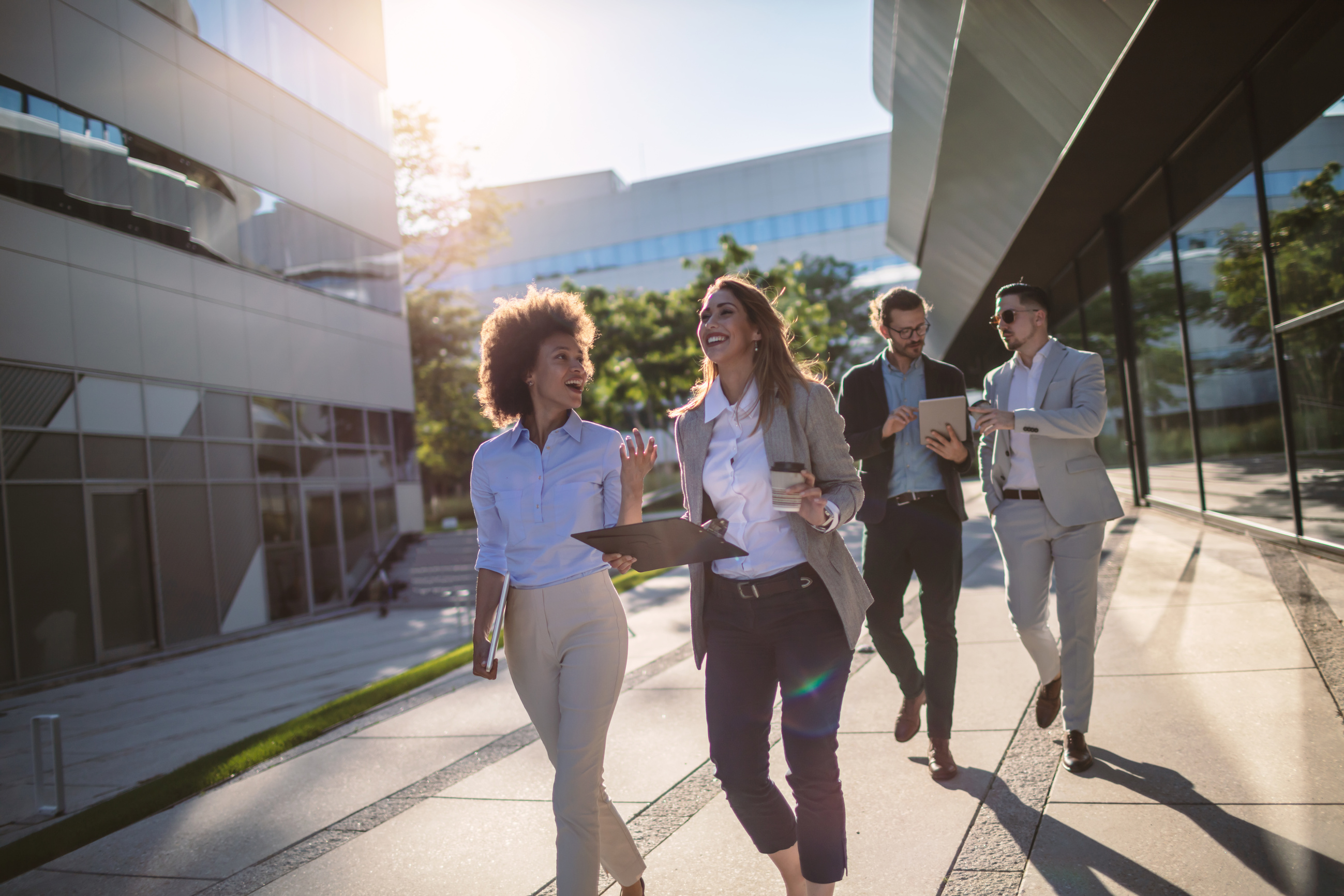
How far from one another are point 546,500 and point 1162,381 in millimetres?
10212

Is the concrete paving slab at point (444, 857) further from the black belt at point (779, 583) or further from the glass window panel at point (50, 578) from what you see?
the glass window panel at point (50, 578)

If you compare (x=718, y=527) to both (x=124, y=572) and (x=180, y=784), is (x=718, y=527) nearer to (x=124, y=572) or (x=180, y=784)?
(x=180, y=784)

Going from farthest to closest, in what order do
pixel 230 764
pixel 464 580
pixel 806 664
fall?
pixel 464 580 → pixel 230 764 → pixel 806 664

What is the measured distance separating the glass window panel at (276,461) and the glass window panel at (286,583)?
1.33 m

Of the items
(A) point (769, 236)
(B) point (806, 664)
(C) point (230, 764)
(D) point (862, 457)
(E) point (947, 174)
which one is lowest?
(C) point (230, 764)

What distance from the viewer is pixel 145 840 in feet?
14.3

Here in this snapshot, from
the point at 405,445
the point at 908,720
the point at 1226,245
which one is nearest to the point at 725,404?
the point at 908,720

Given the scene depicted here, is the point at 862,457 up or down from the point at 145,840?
up

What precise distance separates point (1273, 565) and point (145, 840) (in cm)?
748

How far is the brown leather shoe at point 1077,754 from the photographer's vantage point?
369 cm

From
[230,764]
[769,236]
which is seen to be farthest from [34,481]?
[769,236]

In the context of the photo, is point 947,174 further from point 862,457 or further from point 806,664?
point 806,664

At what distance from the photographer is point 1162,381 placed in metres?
10.9

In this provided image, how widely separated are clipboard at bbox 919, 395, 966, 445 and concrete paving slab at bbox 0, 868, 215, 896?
136 inches
